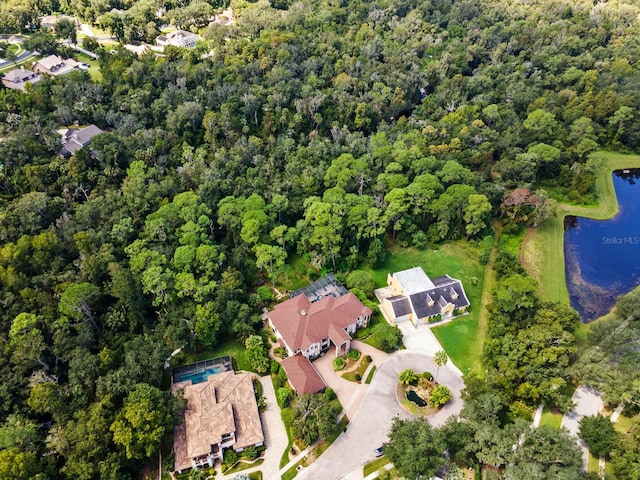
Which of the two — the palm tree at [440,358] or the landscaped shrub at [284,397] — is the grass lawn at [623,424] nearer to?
the palm tree at [440,358]

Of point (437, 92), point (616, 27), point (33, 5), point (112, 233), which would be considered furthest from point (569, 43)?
point (33, 5)

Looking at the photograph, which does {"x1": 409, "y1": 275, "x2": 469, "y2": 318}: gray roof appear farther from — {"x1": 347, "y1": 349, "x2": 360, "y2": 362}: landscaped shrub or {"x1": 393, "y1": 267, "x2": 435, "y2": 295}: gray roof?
{"x1": 347, "y1": 349, "x2": 360, "y2": 362}: landscaped shrub

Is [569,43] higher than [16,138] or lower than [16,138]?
higher

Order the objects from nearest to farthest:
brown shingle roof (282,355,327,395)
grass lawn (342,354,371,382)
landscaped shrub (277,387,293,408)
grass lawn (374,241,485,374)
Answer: landscaped shrub (277,387,293,408)
brown shingle roof (282,355,327,395)
grass lawn (342,354,371,382)
grass lawn (374,241,485,374)

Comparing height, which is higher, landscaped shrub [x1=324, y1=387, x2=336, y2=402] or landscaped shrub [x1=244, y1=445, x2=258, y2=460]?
landscaped shrub [x1=324, y1=387, x2=336, y2=402]

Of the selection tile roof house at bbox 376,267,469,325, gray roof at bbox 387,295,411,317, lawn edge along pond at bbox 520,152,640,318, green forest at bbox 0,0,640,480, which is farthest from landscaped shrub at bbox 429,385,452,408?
lawn edge along pond at bbox 520,152,640,318

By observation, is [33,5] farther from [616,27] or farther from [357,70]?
[616,27]
